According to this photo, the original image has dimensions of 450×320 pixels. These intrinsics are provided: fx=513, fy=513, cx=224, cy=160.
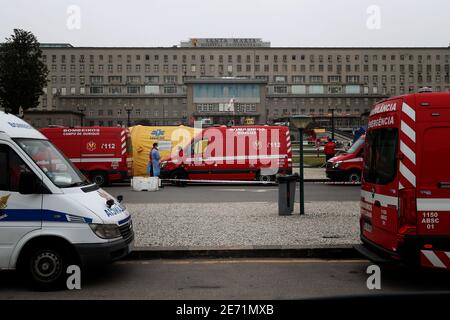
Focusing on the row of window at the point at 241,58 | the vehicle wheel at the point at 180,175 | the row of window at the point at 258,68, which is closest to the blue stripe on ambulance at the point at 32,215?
the vehicle wheel at the point at 180,175

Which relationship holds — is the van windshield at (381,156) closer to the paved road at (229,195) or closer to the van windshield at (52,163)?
the van windshield at (52,163)

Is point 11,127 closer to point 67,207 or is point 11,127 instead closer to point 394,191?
point 67,207

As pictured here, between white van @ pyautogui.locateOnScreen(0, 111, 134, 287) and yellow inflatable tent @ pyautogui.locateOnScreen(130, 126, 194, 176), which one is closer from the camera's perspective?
white van @ pyautogui.locateOnScreen(0, 111, 134, 287)

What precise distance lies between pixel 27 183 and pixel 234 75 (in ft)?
439

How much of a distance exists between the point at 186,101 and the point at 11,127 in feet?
375

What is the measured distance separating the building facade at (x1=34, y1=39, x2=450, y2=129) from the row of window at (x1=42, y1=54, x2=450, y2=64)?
27 cm

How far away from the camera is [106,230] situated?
6840mm

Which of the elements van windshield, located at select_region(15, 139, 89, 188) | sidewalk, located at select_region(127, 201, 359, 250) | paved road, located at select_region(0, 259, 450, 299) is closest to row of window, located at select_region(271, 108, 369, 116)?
sidewalk, located at select_region(127, 201, 359, 250)

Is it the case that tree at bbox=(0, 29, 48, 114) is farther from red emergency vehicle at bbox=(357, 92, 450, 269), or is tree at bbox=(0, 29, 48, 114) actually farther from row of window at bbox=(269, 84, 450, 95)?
red emergency vehicle at bbox=(357, 92, 450, 269)

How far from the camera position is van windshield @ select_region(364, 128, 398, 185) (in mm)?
6660

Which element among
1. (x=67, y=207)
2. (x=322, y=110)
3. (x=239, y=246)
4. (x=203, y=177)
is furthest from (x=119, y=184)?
(x=322, y=110)

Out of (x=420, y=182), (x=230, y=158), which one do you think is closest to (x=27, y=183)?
(x=420, y=182)

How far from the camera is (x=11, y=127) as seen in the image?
7109mm
